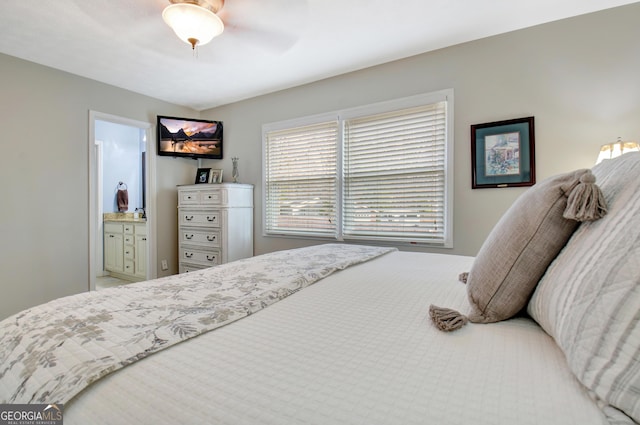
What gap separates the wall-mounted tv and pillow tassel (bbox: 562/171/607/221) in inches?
160

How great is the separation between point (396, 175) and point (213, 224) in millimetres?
2240

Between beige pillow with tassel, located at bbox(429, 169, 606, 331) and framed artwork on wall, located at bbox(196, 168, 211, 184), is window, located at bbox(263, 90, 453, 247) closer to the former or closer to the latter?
framed artwork on wall, located at bbox(196, 168, 211, 184)

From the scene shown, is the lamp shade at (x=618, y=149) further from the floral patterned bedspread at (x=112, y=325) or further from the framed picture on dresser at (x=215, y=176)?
the framed picture on dresser at (x=215, y=176)

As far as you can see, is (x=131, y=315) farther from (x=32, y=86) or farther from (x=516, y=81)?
(x=32, y=86)

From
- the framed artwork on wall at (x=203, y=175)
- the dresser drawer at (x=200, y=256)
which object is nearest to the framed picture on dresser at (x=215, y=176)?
the framed artwork on wall at (x=203, y=175)

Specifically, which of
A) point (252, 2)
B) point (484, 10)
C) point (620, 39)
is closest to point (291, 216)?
point (252, 2)

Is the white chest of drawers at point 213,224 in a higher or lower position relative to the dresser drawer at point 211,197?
lower

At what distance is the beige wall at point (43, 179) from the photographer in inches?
107

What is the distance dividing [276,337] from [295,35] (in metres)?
2.52

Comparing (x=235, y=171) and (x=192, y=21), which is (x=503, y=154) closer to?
(x=192, y=21)

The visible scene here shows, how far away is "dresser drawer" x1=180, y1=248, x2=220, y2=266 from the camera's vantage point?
11.5 feet

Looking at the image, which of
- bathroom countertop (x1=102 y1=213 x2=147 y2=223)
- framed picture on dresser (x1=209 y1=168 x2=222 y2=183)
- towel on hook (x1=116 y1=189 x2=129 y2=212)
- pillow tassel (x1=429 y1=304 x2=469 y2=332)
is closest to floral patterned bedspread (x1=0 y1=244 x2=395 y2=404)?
pillow tassel (x1=429 y1=304 x2=469 y2=332)

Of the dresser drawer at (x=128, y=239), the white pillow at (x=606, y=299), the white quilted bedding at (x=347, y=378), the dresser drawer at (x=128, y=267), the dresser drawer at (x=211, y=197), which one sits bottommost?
the dresser drawer at (x=128, y=267)

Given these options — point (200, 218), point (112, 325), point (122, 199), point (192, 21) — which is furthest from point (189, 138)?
point (112, 325)
